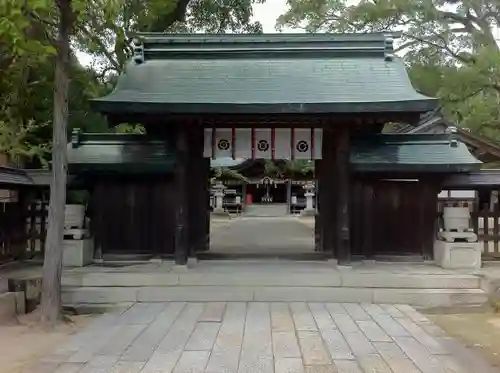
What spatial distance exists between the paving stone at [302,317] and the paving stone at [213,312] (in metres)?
1.07

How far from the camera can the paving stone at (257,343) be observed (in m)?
5.52

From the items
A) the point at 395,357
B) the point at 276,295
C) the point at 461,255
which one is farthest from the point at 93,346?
the point at 461,255

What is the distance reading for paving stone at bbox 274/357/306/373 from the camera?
5398mm

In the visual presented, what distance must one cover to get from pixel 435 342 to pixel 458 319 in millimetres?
1986

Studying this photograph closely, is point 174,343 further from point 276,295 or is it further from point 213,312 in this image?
point 276,295

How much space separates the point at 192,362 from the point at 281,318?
7.80ft

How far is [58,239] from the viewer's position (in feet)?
24.6

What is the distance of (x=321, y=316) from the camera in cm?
791

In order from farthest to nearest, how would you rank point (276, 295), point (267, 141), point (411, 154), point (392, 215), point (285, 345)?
point (392, 215) → point (411, 154) → point (267, 141) → point (276, 295) → point (285, 345)

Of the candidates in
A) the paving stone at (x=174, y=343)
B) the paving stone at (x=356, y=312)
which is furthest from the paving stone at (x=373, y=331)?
the paving stone at (x=174, y=343)

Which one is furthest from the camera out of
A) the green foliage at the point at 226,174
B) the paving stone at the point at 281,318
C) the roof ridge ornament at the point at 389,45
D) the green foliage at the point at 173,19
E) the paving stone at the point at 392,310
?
the green foliage at the point at 226,174

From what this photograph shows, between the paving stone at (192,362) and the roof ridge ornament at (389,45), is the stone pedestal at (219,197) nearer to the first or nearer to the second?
the roof ridge ornament at (389,45)

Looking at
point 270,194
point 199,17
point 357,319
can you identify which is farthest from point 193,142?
point 270,194

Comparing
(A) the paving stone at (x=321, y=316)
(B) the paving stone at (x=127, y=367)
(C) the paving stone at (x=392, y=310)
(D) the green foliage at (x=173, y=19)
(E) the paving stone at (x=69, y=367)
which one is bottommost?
(E) the paving stone at (x=69, y=367)
